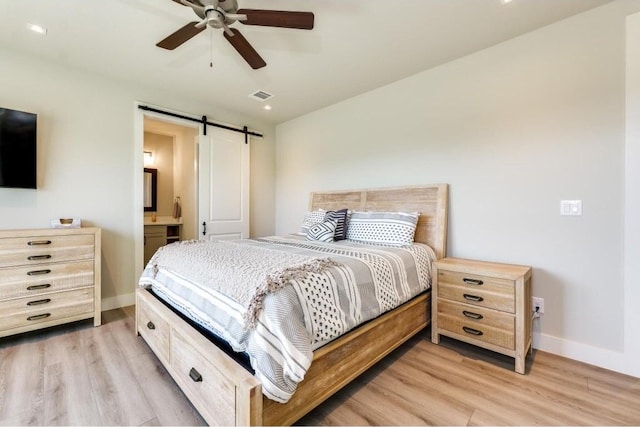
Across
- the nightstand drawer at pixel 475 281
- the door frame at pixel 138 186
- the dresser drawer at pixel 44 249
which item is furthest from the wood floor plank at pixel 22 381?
the nightstand drawer at pixel 475 281

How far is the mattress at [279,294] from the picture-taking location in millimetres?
1176

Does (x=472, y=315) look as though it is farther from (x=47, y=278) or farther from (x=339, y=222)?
(x=47, y=278)

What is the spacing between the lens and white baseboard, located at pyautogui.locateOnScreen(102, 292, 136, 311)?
3.02m

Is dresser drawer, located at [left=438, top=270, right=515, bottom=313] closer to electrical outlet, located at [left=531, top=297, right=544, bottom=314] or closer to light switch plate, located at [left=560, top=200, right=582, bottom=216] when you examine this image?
electrical outlet, located at [left=531, top=297, right=544, bottom=314]

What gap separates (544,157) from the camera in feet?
7.13

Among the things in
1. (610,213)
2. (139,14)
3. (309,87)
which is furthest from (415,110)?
(139,14)

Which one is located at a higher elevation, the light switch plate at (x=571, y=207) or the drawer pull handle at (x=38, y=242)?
the light switch plate at (x=571, y=207)

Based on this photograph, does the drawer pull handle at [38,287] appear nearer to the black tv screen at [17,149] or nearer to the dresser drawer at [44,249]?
the dresser drawer at [44,249]

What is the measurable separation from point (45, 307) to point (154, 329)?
1.22 metres

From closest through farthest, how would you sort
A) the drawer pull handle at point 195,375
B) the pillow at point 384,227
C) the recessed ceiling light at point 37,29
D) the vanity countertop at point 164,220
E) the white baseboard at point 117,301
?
the drawer pull handle at point 195,375, the recessed ceiling light at point 37,29, the pillow at point 384,227, the white baseboard at point 117,301, the vanity countertop at point 164,220

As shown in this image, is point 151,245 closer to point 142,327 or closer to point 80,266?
point 80,266

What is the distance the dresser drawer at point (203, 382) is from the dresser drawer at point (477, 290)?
1726mm

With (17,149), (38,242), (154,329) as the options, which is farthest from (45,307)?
(17,149)

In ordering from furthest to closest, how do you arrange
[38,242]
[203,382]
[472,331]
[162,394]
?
1. [38,242]
2. [472,331]
3. [162,394]
4. [203,382]
